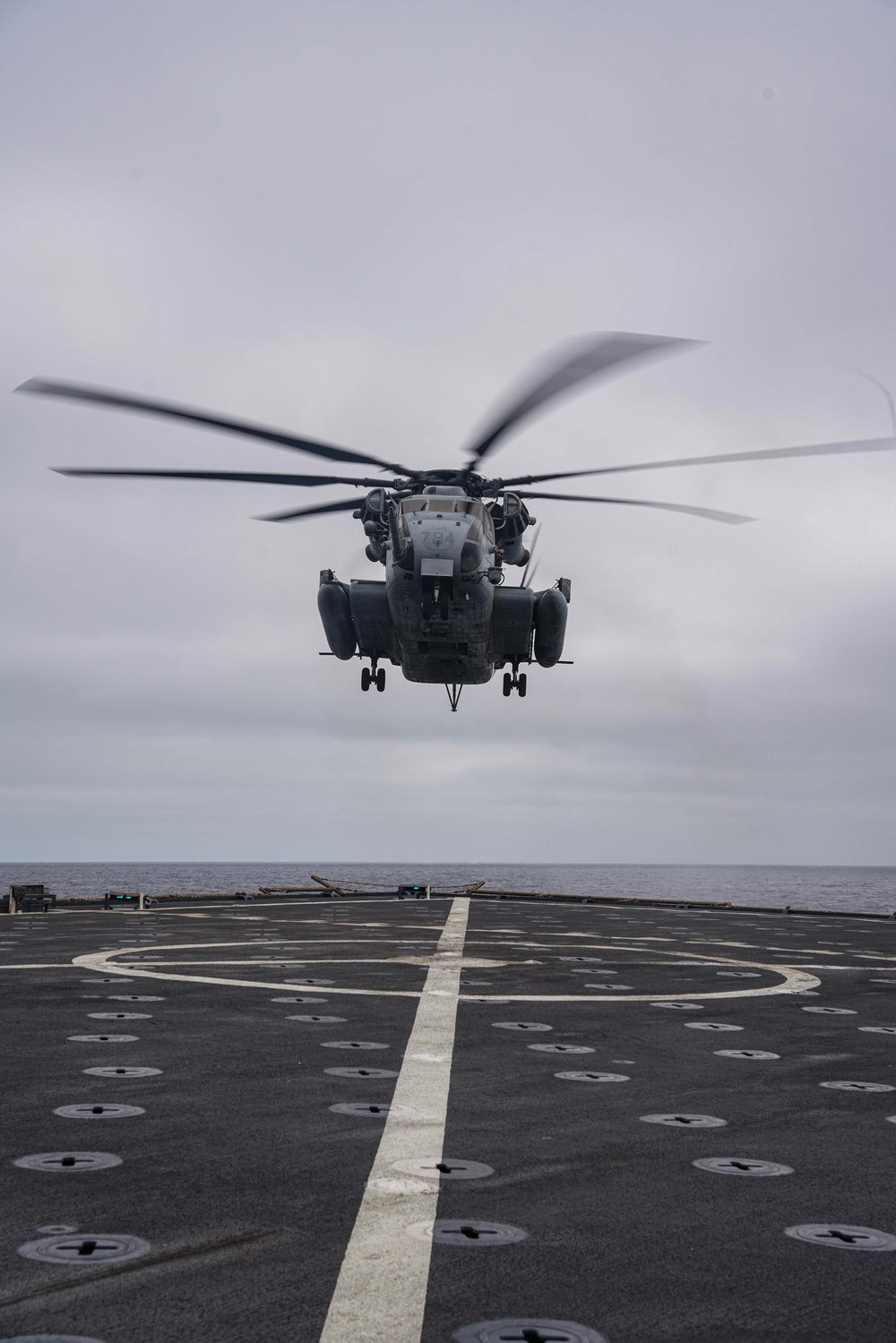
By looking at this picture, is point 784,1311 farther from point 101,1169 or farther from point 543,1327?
point 101,1169

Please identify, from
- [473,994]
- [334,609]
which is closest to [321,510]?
[334,609]

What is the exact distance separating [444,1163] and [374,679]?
1164 inches

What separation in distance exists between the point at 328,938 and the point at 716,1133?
19762 mm

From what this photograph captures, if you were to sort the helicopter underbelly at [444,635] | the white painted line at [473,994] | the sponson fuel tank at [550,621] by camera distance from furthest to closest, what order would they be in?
the sponson fuel tank at [550,621], the helicopter underbelly at [444,635], the white painted line at [473,994]

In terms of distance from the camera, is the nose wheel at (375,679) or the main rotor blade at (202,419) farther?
the nose wheel at (375,679)

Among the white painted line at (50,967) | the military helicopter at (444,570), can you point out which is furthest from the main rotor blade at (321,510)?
the white painted line at (50,967)

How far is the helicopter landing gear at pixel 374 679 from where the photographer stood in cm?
3631

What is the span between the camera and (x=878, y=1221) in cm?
618

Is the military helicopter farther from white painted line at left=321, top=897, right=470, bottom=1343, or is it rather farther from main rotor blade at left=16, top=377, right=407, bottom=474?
white painted line at left=321, top=897, right=470, bottom=1343

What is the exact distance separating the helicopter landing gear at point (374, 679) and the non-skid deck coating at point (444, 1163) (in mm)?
19015

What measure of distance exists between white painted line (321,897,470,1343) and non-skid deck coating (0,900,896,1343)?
2 cm

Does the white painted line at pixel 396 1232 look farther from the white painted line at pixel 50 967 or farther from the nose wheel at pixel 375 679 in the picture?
the nose wheel at pixel 375 679

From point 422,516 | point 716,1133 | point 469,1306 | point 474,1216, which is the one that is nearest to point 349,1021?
point 716,1133

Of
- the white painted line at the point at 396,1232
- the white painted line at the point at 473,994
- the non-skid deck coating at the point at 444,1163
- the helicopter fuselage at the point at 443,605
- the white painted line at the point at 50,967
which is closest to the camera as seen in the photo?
the white painted line at the point at 396,1232
